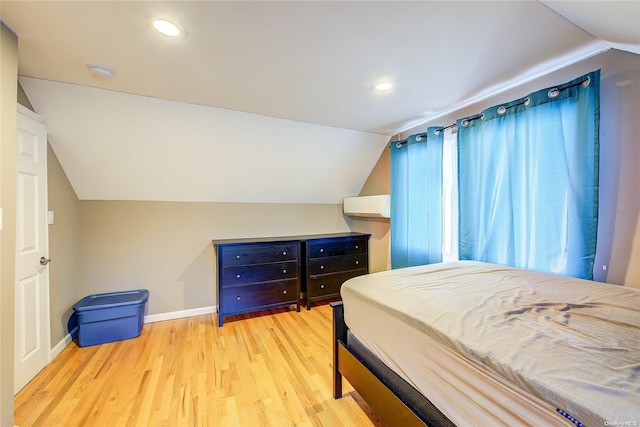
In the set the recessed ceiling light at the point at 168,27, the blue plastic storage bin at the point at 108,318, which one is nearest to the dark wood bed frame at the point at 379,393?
Answer: the recessed ceiling light at the point at 168,27

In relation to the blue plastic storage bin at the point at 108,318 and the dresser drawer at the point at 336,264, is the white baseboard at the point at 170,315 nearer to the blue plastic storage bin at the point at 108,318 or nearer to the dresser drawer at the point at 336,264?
the blue plastic storage bin at the point at 108,318

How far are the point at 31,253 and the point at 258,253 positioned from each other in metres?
1.78

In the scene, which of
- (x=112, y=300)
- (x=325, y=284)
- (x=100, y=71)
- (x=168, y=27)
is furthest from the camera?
(x=325, y=284)

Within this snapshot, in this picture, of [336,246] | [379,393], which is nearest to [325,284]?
[336,246]

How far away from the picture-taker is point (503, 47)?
1.52m

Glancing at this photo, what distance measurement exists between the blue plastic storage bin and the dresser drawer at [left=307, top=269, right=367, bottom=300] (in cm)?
182

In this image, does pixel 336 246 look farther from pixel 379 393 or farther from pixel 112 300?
pixel 112 300

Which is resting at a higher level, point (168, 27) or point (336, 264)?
point (168, 27)

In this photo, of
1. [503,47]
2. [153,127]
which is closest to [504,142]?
[503,47]

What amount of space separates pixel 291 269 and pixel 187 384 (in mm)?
1512

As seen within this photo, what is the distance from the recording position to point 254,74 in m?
1.78

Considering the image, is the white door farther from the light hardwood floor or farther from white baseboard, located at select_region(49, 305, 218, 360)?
white baseboard, located at select_region(49, 305, 218, 360)

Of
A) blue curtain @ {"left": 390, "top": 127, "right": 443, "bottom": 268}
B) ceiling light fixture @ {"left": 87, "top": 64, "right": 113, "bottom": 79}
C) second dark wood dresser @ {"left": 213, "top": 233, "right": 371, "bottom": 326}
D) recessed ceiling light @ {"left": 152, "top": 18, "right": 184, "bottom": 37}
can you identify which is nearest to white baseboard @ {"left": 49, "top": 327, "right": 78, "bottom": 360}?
second dark wood dresser @ {"left": 213, "top": 233, "right": 371, "bottom": 326}

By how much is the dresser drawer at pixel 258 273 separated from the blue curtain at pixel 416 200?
51.0 inches
